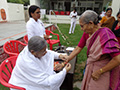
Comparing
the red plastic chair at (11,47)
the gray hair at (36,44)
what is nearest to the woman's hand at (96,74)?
the gray hair at (36,44)

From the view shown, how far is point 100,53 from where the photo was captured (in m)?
1.04

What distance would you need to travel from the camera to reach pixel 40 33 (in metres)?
2.67

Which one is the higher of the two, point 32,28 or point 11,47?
point 32,28

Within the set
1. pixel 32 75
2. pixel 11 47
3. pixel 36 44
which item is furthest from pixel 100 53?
pixel 11 47

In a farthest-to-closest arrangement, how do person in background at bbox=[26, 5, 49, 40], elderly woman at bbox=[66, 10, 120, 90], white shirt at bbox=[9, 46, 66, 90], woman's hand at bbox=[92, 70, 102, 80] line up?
person in background at bbox=[26, 5, 49, 40]
white shirt at bbox=[9, 46, 66, 90]
woman's hand at bbox=[92, 70, 102, 80]
elderly woman at bbox=[66, 10, 120, 90]

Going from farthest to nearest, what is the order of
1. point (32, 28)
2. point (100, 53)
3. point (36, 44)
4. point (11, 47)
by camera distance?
point (11, 47), point (32, 28), point (36, 44), point (100, 53)

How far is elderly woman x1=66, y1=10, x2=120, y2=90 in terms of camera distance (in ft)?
3.26

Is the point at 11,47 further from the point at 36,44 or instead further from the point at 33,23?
the point at 36,44

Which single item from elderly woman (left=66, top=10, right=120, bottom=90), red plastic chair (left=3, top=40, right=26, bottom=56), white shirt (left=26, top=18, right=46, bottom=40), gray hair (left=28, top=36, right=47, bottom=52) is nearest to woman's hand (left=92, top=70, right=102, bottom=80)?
elderly woman (left=66, top=10, right=120, bottom=90)

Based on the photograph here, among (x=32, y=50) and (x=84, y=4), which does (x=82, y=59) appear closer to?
(x=32, y=50)

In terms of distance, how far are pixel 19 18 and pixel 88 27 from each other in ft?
51.1

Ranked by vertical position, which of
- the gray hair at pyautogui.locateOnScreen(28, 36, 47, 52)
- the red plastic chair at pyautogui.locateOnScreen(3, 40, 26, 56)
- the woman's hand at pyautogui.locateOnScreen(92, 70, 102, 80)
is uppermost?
the gray hair at pyautogui.locateOnScreen(28, 36, 47, 52)

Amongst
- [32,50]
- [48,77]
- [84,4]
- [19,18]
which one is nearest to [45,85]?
[48,77]

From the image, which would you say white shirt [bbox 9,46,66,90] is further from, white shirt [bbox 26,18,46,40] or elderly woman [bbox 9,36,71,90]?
white shirt [bbox 26,18,46,40]
